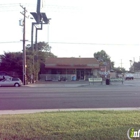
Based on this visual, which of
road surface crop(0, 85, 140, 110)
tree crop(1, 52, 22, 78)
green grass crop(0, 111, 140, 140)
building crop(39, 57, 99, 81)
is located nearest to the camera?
green grass crop(0, 111, 140, 140)

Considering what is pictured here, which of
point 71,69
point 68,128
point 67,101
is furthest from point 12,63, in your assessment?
point 68,128

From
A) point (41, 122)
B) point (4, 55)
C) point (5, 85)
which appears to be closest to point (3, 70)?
point (4, 55)

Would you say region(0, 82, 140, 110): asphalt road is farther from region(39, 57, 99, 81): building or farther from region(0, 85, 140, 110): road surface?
region(39, 57, 99, 81): building

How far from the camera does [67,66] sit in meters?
Answer: 56.6

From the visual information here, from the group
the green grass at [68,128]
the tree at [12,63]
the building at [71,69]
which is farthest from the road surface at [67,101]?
the building at [71,69]

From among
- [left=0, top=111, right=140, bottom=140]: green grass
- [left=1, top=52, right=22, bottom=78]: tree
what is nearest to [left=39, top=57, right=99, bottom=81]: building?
[left=1, top=52, right=22, bottom=78]: tree

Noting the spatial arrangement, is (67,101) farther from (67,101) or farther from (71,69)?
(71,69)

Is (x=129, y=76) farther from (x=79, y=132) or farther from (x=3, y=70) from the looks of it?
(x=79, y=132)

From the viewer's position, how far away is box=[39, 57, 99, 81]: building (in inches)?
2197

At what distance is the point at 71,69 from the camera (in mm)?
57969

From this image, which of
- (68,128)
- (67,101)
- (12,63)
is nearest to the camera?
(68,128)

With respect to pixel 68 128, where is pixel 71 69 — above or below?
above

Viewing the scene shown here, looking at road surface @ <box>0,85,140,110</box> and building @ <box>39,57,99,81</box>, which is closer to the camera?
road surface @ <box>0,85,140,110</box>

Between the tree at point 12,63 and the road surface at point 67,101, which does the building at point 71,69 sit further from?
the road surface at point 67,101
